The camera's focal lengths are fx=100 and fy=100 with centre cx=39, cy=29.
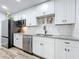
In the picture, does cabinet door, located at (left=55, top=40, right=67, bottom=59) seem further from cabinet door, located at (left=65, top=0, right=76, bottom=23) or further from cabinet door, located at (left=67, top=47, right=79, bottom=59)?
cabinet door, located at (left=65, top=0, right=76, bottom=23)

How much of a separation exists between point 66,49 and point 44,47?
3.37ft

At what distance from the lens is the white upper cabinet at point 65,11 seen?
10.2ft

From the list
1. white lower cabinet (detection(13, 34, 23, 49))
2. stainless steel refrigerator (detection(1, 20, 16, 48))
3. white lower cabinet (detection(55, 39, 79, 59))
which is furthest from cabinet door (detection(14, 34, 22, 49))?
white lower cabinet (detection(55, 39, 79, 59))

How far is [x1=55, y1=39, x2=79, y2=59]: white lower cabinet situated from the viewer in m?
2.52

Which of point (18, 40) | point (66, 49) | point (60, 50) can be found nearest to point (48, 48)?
point (60, 50)

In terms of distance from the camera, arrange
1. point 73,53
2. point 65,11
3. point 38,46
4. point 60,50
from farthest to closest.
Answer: point 38,46
point 65,11
point 60,50
point 73,53

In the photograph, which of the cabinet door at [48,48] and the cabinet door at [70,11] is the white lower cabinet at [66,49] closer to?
the cabinet door at [48,48]

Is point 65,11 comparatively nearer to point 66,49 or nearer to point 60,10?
point 60,10

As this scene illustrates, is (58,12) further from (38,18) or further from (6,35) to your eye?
(6,35)

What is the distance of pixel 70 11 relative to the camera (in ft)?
10.3

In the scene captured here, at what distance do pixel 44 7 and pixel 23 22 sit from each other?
6.80 feet

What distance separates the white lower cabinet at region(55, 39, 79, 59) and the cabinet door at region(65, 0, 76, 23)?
779 mm

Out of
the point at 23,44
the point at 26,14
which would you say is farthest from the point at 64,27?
the point at 26,14

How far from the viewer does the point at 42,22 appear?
15.7 feet
